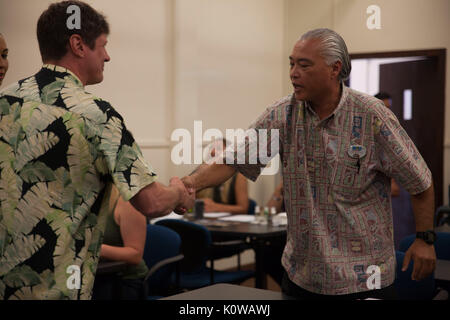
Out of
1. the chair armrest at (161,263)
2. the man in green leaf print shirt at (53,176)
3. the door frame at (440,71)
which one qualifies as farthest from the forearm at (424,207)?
the door frame at (440,71)

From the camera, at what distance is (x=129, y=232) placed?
3.03 m

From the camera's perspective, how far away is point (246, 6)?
21.4ft

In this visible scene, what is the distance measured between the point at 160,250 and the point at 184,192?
167cm

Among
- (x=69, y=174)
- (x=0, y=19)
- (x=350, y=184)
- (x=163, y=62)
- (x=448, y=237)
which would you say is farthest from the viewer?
(x=163, y=62)

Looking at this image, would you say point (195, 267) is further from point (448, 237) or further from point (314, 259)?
point (314, 259)

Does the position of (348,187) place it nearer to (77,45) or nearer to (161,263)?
(77,45)

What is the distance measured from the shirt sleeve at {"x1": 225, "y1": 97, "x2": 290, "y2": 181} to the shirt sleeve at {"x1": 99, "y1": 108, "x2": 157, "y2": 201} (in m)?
0.60

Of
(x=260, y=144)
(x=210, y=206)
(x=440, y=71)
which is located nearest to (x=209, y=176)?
(x=260, y=144)

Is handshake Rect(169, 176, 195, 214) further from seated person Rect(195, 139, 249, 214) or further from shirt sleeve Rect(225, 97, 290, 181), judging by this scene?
seated person Rect(195, 139, 249, 214)

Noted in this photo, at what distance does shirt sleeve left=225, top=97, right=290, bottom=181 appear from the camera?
2.01 m

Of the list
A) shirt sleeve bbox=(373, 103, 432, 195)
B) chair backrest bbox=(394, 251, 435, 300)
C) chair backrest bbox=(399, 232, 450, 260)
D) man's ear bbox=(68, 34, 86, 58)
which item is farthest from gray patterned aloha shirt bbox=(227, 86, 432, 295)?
chair backrest bbox=(399, 232, 450, 260)

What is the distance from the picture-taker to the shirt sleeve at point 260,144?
2012 millimetres
